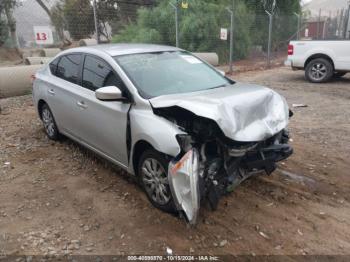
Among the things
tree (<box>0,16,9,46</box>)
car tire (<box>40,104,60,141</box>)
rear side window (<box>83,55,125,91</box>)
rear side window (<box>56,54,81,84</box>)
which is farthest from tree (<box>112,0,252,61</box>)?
rear side window (<box>83,55,125,91</box>)

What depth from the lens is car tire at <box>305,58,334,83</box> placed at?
33.1 feet

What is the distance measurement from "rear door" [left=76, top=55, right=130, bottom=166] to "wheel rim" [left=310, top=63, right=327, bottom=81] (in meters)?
7.96

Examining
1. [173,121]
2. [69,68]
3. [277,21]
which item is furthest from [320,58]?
[277,21]

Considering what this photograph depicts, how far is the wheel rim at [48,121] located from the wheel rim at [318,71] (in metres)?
8.00

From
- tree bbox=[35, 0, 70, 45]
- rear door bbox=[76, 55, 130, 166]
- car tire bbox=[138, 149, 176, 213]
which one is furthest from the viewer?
tree bbox=[35, 0, 70, 45]

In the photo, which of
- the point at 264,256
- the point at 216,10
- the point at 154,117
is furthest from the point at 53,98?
the point at 216,10

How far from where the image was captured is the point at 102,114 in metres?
4.06

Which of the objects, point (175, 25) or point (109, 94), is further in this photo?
point (175, 25)

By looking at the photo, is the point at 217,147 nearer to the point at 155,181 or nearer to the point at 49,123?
the point at 155,181

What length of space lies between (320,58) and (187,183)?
862cm

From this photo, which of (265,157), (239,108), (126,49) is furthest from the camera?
(126,49)

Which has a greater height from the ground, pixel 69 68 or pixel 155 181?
pixel 69 68

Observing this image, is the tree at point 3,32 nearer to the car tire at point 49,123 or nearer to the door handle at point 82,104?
the car tire at point 49,123

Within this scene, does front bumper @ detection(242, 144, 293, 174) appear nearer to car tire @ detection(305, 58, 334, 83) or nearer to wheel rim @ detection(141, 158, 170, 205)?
wheel rim @ detection(141, 158, 170, 205)
